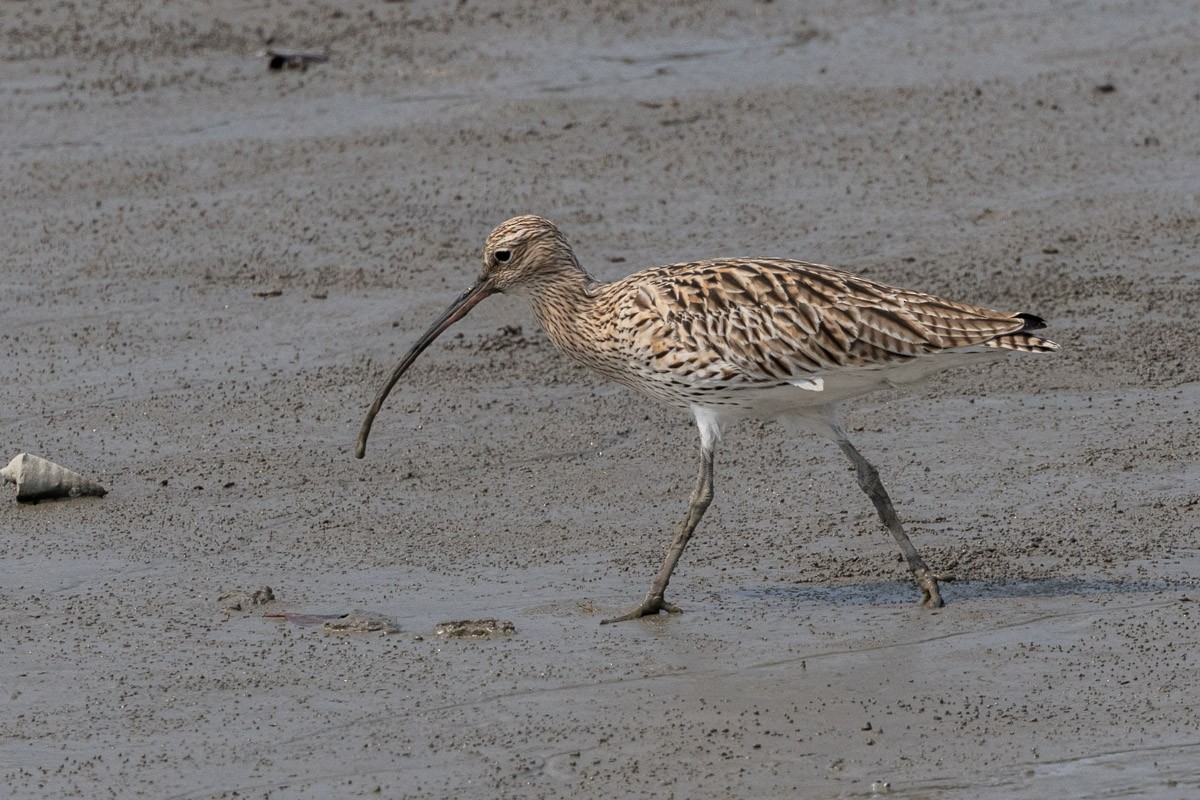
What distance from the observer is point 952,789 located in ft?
17.6

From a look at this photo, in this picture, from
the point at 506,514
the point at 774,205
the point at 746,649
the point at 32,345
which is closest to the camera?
the point at 746,649

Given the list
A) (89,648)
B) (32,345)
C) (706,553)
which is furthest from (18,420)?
(706,553)

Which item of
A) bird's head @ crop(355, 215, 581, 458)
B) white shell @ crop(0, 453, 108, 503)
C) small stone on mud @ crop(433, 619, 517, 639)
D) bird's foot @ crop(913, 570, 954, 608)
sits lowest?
bird's foot @ crop(913, 570, 954, 608)

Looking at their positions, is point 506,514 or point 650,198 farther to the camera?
point 650,198

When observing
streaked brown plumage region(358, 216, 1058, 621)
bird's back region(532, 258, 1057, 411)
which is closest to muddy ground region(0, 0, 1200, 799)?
streaked brown plumage region(358, 216, 1058, 621)

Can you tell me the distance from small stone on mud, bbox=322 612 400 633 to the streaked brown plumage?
0.83m

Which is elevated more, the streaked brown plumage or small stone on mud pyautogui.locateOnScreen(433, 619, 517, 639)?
the streaked brown plumage

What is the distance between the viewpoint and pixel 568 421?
866cm

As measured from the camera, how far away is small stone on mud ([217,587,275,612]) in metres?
6.77

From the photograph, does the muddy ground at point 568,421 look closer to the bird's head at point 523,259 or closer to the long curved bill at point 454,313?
the long curved bill at point 454,313

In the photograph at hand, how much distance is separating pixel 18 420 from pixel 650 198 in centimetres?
417

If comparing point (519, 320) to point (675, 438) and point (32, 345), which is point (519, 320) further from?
point (32, 345)

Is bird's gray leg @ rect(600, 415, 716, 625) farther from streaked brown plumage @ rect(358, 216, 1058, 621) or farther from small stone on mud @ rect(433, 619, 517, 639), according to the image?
small stone on mud @ rect(433, 619, 517, 639)

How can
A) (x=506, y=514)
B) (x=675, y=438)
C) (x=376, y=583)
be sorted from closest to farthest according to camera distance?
(x=376, y=583) → (x=506, y=514) → (x=675, y=438)
